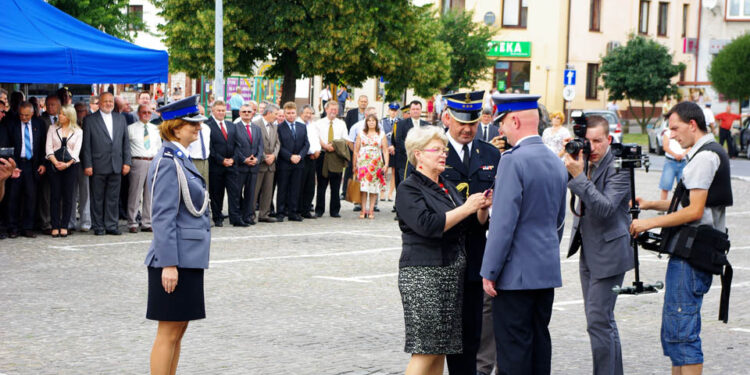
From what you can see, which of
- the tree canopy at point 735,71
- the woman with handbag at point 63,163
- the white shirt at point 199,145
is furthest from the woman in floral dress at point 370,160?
the tree canopy at point 735,71

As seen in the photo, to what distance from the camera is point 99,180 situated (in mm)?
15570

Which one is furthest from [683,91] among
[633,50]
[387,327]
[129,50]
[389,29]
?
[387,327]

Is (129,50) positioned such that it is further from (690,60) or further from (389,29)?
(690,60)

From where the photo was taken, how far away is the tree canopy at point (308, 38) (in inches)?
1175

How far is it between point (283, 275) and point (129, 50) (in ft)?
15.9

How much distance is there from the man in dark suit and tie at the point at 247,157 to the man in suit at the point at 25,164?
3.00 meters

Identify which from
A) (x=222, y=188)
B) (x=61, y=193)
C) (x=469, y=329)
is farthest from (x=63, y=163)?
(x=469, y=329)

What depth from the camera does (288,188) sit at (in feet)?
59.2

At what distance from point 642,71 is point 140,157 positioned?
1617 inches

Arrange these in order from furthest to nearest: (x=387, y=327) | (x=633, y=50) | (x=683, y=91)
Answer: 1. (x=683, y=91)
2. (x=633, y=50)
3. (x=387, y=327)

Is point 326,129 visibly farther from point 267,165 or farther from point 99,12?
point 99,12

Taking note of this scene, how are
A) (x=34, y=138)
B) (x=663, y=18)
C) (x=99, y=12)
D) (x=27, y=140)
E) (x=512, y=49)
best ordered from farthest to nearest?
(x=663, y=18) < (x=512, y=49) < (x=99, y=12) < (x=34, y=138) < (x=27, y=140)

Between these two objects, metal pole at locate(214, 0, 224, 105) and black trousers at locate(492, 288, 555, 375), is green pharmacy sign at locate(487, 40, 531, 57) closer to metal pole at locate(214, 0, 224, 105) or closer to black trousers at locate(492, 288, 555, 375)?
metal pole at locate(214, 0, 224, 105)

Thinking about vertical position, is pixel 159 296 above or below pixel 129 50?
below
